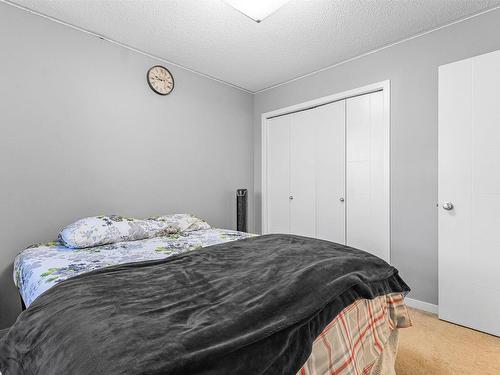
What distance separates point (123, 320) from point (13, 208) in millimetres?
1911

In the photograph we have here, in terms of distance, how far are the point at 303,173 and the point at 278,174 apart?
Answer: 1.38 ft

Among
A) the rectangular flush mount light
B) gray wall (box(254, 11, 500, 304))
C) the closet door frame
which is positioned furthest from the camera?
the closet door frame

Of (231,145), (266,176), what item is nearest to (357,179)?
(266,176)

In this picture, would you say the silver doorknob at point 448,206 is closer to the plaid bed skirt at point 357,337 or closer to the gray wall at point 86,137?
the plaid bed skirt at point 357,337

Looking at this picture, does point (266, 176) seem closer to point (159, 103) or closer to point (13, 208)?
point (159, 103)

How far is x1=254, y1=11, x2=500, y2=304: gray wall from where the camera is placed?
2.33m

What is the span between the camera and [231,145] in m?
3.67

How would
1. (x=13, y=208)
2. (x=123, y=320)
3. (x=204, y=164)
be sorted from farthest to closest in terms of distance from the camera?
(x=204, y=164)
(x=13, y=208)
(x=123, y=320)

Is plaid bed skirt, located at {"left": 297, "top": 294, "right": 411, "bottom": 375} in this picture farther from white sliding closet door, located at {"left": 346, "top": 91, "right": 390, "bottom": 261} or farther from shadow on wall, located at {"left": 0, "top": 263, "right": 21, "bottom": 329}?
shadow on wall, located at {"left": 0, "top": 263, "right": 21, "bottom": 329}

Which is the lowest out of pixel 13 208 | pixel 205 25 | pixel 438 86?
pixel 13 208

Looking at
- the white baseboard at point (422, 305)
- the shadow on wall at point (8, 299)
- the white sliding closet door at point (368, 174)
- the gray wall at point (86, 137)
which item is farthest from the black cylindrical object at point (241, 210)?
the shadow on wall at point (8, 299)

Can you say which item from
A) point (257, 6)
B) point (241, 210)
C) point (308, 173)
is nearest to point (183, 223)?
point (241, 210)

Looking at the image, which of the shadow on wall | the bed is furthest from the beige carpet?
the shadow on wall

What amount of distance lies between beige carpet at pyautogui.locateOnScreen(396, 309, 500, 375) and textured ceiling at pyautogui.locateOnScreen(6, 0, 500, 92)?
8.47ft
